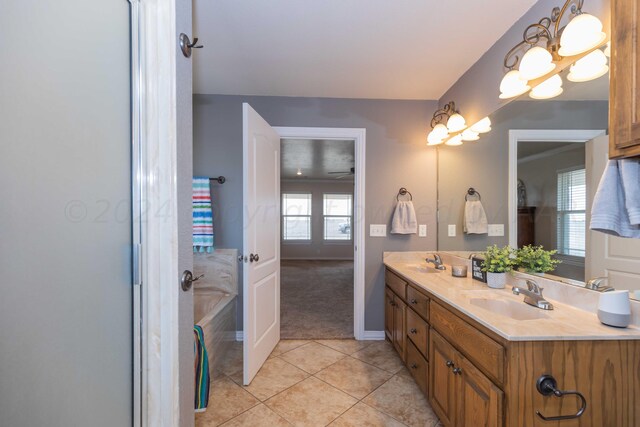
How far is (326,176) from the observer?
24.6 ft

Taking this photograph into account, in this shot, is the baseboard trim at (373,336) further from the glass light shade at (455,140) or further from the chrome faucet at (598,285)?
the glass light shade at (455,140)

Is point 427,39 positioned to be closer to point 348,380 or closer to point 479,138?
point 479,138

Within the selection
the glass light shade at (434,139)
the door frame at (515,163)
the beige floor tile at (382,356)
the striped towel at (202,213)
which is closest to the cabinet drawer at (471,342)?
the door frame at (515,163)

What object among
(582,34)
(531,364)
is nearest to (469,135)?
(582,34)

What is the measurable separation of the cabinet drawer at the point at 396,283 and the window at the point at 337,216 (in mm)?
5495

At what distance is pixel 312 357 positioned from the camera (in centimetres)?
235

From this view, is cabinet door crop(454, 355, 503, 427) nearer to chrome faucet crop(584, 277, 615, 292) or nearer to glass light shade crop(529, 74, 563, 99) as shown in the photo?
chrome faucet crop(584, 277, 615, 292)

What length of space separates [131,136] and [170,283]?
53cm

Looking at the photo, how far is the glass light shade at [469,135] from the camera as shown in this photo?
2.17m

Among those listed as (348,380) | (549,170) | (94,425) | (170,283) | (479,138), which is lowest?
(348,380)

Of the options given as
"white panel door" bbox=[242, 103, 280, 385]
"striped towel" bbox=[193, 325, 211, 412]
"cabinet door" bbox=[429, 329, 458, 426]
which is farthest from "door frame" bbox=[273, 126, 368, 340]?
"striped towel" bbox=[193, 325, 211, 412]

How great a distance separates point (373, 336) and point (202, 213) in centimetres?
203

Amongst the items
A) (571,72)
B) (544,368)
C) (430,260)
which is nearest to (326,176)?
(430,260)

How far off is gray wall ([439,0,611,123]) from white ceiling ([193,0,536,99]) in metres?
0.05
